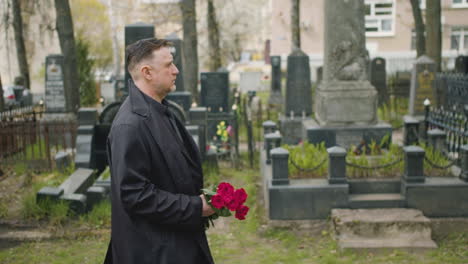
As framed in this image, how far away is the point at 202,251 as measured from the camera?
10.1ft

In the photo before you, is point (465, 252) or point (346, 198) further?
point (346, 198)

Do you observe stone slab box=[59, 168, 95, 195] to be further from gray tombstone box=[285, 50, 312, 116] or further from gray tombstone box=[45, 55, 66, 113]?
gray tombstone box=[285, 50, 312, 116]

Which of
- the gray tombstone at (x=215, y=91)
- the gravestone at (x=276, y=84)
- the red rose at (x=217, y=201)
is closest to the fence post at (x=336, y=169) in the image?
the red rose at (x=217, y=201)

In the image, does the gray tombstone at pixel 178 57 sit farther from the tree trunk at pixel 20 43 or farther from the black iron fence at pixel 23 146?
the tree trunk at pixel 20 43

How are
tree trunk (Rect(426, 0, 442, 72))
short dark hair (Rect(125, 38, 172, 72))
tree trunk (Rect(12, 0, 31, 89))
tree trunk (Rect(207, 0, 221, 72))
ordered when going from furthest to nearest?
tree trunk (Rect(207, 0, 221, 72)) → tree trunk (Rect(12, 0, 31, 89)) → tree trunk (Rect(426, 0, 442, 72)) → short dark hair (Rect(125, 38, 172, 72))

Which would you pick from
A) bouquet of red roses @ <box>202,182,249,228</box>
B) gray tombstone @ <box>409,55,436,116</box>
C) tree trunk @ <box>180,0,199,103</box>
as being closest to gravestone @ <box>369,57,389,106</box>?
gray tombstone @ <box>409,55,436,116</box>

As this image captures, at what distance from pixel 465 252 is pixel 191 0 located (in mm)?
13008

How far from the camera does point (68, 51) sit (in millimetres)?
14609

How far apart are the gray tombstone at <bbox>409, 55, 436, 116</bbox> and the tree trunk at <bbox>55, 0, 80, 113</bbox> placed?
8982 millimetres

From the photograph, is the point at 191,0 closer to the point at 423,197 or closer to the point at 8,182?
the point at 8,182

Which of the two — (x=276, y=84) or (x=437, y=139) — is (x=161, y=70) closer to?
(x=437, y=139)

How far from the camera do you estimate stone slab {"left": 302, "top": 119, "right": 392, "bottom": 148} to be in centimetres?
902

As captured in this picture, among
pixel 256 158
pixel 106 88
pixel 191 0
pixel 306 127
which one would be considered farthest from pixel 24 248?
pixel 106 88

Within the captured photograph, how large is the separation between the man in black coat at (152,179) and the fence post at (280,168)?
4384mm
